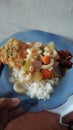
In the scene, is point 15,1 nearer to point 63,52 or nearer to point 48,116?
point 63,52

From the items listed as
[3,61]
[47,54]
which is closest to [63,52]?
[47,54]

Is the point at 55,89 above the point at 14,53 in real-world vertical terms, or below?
below

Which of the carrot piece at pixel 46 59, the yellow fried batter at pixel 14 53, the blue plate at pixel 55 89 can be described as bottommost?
Answer: the blue plate at pixel 55 89

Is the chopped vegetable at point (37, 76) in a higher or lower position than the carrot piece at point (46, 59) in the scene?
lower

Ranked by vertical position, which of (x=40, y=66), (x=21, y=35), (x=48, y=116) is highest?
(x=21, y=35)
